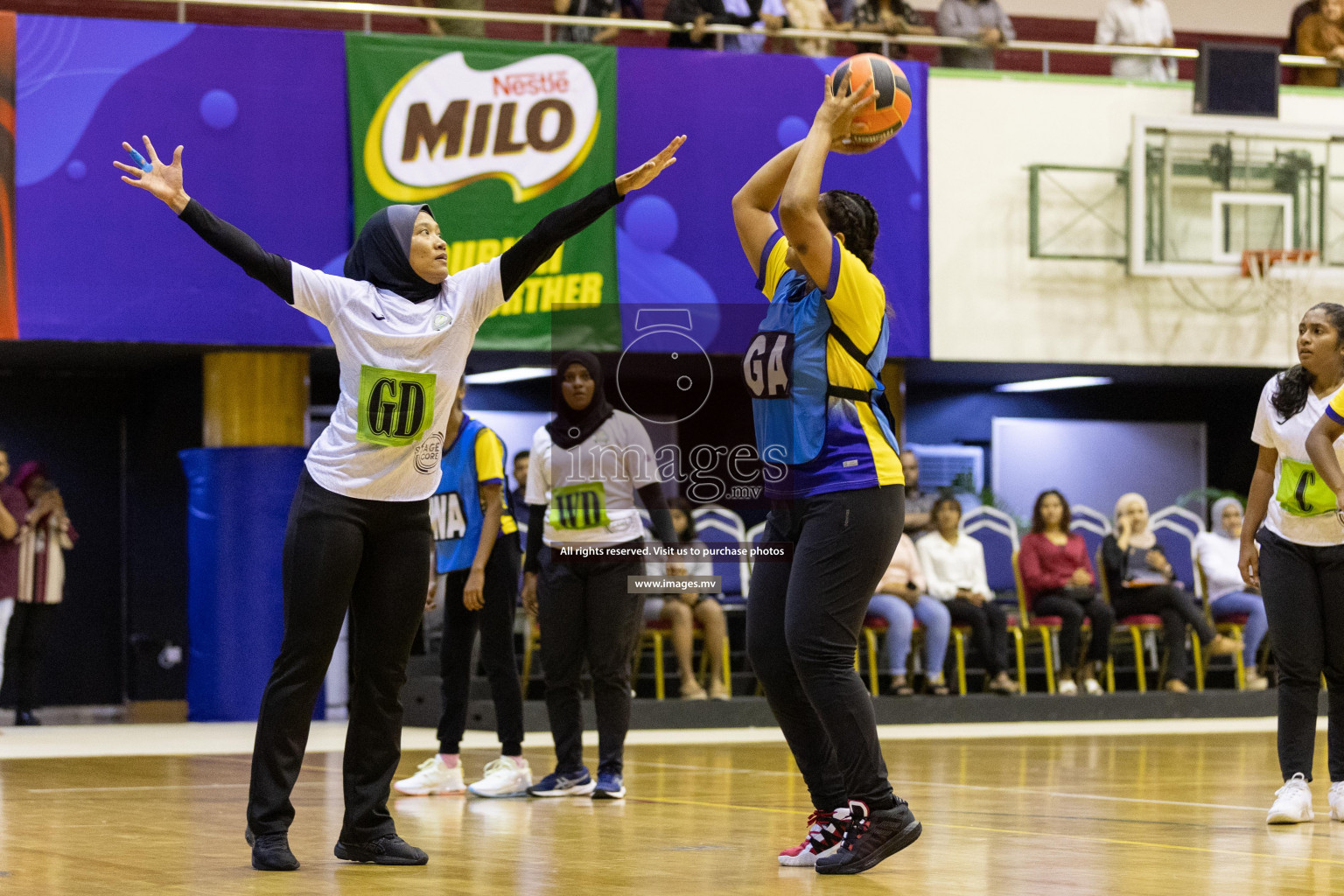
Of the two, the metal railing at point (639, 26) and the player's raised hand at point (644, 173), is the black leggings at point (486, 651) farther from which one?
the metal railing at point (639, 26)

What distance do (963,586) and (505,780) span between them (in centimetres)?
587

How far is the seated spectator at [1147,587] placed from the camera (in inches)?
492

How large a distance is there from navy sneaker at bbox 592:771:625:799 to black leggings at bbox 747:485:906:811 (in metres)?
2.20

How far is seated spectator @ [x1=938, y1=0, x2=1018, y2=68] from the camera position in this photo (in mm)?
14031

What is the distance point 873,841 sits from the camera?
4527 mm

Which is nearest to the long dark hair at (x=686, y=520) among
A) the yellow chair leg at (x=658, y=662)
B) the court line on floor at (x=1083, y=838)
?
the yellow chair leg at (x=658, y=662)

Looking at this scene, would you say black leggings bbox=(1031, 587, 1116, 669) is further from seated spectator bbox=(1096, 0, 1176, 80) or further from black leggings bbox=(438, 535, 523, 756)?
black leggings bbox=(438, 535, 523, 756)

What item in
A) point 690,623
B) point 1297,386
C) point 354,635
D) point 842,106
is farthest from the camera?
point 690,623

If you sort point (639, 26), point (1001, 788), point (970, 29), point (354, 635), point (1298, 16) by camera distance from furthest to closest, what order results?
1. point (1298, 16)
2. point (970, 29)
3. point (639, 26)
4. point (1001, 788)
5. point (354, 635)

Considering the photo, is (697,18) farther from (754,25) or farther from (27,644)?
(27,644)

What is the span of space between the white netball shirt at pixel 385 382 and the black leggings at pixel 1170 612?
8.70 m

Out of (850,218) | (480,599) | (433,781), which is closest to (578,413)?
(480,599)

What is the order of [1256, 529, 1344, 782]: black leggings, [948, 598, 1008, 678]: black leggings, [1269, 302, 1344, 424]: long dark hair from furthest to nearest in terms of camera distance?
1. [948, 598, 1008, 678]: black leggings
2. [1269, 302, 1344, 424]: long dark hair
3. [1256, 529, 1344, 782]: black leggings

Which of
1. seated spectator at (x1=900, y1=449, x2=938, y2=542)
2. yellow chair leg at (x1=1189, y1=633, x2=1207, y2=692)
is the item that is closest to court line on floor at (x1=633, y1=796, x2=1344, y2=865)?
seated spectator at (x1=900, y1=449, x2=938, y2=542)
